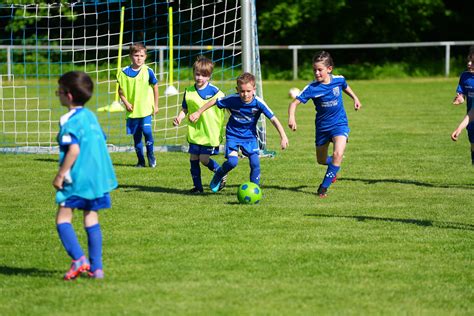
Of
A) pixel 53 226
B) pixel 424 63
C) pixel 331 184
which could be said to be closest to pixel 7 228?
pixel 53 226

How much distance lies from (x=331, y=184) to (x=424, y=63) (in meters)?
21.1

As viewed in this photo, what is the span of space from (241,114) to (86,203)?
12.7ft

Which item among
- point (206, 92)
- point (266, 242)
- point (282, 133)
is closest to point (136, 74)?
point (206, 92)

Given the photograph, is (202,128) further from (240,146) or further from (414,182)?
(414,182)

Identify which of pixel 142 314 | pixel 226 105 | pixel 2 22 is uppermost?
pixel 2 22

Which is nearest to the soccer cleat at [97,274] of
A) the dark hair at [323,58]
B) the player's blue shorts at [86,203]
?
the player's blue shorts at [86,203]

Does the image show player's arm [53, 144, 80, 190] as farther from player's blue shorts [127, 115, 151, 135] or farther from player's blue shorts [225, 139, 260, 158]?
player's blue shorts [127, 115, 151, 135]

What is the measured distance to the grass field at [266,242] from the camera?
19.6 ft

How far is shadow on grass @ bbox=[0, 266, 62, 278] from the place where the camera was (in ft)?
22.0

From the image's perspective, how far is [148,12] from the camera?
29391 millimetres

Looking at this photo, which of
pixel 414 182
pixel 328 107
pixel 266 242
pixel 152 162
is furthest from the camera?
pixel 152 162

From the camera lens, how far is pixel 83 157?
6.21 m

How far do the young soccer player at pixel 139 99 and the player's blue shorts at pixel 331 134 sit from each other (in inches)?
116

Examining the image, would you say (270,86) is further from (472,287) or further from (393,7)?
(472,287)
